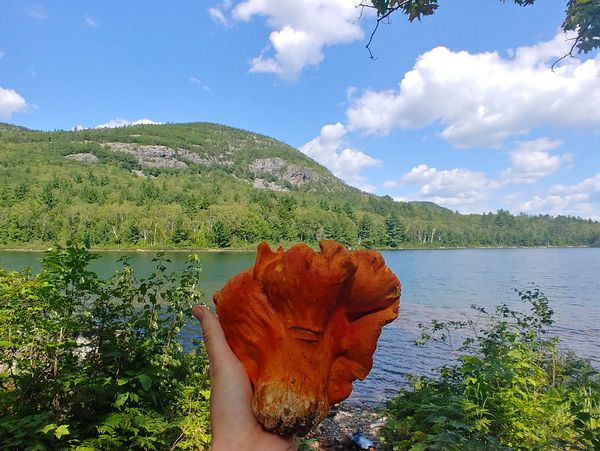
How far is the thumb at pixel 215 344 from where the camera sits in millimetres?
1049

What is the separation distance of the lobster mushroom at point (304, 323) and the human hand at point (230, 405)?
0.08ft

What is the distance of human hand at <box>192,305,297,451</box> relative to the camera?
93 centimetres

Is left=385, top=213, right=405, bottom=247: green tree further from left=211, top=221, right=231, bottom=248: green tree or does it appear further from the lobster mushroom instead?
the lobster mushroom

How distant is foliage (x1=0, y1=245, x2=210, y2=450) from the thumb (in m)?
2.47

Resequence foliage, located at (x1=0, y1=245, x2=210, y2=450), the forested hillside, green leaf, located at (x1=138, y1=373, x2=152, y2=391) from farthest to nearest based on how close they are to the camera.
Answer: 1. the forested hillside
2. green leaf, located at (x1=138, y1=373, x2=152, y2=391)
3. foliage, located at (x1=0, y1=245, x2=210, y2=450)

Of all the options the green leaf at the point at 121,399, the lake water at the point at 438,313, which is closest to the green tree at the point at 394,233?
the lake water at the point at 438,313

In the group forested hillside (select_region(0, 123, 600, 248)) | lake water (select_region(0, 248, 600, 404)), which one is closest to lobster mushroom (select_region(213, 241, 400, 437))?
lake water (select_region(0, 248, 600, 404))

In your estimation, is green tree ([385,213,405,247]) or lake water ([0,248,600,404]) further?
green tree ([385,213,405,247])

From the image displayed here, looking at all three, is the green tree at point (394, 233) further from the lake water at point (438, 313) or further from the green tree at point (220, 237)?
the lake water at point (438, 313)

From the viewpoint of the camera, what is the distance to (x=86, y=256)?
4199 mm

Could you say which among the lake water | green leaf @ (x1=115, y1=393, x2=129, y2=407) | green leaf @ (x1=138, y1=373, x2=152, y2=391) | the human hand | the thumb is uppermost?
the thumb

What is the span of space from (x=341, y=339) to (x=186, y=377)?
474cm

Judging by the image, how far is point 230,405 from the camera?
100 centimetres

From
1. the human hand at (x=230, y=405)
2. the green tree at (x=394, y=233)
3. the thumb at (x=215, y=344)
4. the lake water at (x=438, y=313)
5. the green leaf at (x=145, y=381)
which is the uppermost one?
the green tree at (x=394, y=233)
